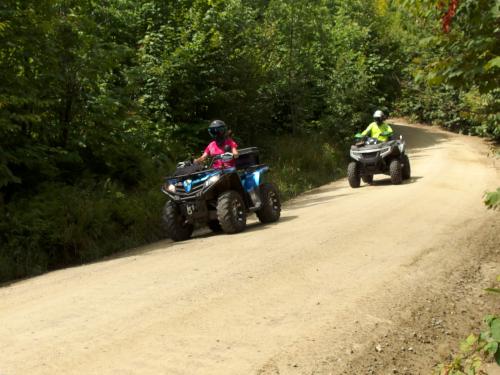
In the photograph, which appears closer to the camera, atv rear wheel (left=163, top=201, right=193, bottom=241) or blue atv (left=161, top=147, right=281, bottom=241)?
blue atv (left=161, top=147, right=281, bottom=241)

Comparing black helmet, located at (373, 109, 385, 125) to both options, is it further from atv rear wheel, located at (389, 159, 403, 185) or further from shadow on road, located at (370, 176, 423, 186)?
shadow on road, located at (370, 176, 423, 186)

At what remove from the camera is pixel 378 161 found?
19641 millimetres

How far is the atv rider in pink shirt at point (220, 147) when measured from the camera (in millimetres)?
12771

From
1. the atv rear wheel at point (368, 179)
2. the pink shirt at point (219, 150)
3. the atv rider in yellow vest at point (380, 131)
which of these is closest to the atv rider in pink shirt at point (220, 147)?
the pink shirt at point (219, 150)

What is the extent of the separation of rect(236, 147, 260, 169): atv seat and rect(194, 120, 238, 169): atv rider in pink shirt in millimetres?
329

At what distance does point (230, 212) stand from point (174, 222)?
104cm

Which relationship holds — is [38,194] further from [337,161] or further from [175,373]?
[337,161]

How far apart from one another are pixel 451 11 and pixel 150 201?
28.4 feet

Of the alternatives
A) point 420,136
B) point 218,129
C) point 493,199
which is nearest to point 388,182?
point 218,129

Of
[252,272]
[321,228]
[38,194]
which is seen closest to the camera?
[252,272]

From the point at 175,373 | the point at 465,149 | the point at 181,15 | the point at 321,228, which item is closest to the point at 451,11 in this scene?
the point at 175,373

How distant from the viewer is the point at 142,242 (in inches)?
514

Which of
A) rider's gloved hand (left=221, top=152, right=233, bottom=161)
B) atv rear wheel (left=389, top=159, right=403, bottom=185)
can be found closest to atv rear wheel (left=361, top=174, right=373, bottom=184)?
atv rear wheel (left=389, top=159, right=403, bottom=185)

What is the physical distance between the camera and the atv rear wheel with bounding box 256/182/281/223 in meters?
13.3
